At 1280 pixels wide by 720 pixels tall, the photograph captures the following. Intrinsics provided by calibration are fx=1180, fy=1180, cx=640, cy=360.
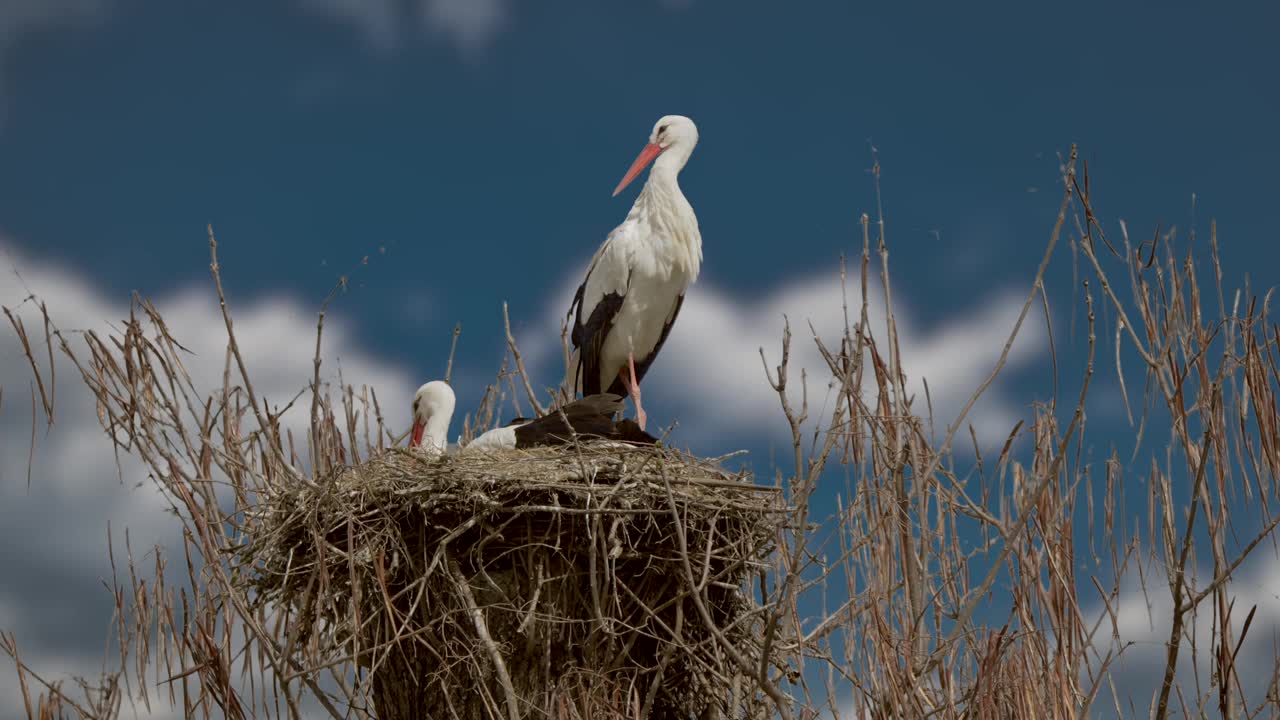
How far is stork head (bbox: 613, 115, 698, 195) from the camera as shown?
21.8 ft

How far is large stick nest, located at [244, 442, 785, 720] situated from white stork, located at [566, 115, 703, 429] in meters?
2.43

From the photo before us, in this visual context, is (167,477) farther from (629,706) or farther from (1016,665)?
(1016,665)

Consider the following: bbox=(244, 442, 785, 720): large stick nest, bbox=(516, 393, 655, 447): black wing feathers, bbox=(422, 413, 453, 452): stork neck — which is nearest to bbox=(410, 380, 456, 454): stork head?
bbox=(422, 413, 453, 452): stork neck

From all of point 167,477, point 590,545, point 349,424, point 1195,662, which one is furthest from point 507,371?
point 1195,662

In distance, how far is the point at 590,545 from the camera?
3.53 meters

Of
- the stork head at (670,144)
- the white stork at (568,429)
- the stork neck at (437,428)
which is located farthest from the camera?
the stork head at (670,144)

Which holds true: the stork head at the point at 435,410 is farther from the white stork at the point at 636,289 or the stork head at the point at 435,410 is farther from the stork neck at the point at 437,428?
the white stork at the point at 636,289

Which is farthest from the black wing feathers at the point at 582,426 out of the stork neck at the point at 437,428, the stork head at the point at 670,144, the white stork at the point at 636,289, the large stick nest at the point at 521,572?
the stork head at the point at 670,144

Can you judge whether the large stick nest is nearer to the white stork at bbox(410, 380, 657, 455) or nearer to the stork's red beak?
the white stork at bbox(410, 380, 657, 455)

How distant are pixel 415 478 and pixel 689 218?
315cm

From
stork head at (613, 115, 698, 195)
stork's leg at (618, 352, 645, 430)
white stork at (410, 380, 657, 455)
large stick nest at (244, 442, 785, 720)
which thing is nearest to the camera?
large stick nest at (244, 442, 785, 720)

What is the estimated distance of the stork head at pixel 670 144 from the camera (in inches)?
261

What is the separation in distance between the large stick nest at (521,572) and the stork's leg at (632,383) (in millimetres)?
2237

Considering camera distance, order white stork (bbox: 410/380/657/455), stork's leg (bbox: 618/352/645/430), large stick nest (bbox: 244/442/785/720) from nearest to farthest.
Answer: large stick nest (bbox: 244/442/785/720), white stork (bbox: 410/380/657/455), stork's leg (bbox: 618/352/645/430)
